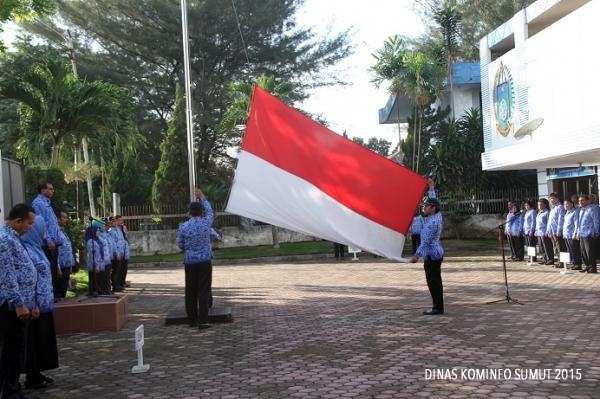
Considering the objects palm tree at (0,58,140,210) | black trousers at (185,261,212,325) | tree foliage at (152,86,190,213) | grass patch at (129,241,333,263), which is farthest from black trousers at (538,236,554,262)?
tree foliage at (152,86,190,213)

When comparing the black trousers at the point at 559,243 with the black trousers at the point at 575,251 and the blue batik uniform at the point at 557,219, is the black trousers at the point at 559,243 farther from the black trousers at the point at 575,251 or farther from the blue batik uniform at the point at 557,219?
the black trousers at the point at 575,251

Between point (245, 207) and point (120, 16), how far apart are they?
1071 inches

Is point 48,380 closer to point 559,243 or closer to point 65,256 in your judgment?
point 65,256

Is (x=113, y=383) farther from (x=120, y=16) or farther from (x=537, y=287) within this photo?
(x=120, y=16)

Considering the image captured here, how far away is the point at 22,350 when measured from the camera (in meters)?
5.48

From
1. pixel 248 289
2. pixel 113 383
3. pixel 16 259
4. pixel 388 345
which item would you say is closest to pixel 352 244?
pixel 388 345

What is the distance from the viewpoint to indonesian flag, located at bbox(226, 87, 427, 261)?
786 centimetres

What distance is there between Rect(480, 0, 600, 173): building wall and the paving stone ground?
3544 millimetres

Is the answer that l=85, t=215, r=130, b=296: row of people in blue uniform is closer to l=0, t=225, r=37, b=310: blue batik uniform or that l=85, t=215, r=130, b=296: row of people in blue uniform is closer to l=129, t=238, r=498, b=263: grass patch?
l=0, t=225, r=37, b=310: blue batik uniform

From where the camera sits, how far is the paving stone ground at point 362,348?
5445 mm

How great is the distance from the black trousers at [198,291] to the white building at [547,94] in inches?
341

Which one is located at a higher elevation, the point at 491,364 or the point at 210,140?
the point at 210,140

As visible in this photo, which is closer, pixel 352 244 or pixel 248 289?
pixel 352 244

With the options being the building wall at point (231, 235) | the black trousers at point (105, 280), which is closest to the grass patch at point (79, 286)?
the black trousers at point (105, 280)
